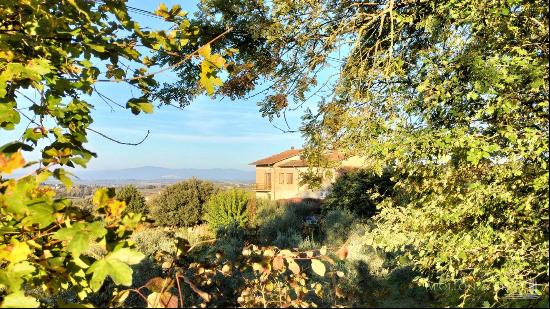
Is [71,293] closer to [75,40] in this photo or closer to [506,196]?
[75,40]

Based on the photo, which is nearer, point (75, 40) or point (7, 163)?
point (7, 163)

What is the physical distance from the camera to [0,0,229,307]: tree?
6.98 ft

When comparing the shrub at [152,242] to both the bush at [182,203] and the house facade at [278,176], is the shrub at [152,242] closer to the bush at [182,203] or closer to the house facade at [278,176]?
the bush at [182,203]

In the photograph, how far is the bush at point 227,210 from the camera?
1972cm

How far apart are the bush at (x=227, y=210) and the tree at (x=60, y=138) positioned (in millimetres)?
16185

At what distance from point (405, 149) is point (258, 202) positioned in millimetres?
18573

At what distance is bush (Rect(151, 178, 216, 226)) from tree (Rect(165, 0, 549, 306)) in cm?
2019

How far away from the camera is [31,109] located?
3.43 meters

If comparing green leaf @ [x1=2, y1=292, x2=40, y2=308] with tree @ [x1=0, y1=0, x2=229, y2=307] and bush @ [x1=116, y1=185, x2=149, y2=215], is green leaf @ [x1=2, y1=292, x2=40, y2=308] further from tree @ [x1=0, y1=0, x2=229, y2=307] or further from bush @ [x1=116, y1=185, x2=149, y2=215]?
bush @ [x1=116, y1=185, x2=149, y2=215]

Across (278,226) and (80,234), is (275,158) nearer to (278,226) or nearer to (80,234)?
(278,226)

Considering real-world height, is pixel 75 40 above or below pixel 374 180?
above

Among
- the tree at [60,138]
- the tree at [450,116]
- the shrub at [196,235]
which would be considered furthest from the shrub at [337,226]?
the tree at [60,138]

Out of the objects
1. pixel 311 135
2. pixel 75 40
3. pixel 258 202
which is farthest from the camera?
pixel 258 202

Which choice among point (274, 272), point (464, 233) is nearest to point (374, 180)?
point (464, 233)
